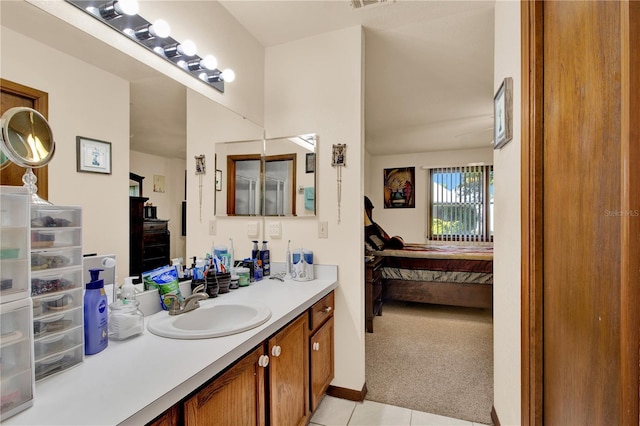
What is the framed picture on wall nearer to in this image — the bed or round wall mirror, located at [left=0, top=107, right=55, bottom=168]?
the bed

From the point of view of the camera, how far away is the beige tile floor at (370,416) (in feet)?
6.02

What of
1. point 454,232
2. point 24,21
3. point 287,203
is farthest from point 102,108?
point 454,232

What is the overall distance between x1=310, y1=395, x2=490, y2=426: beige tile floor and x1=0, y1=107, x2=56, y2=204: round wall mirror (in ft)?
6.12

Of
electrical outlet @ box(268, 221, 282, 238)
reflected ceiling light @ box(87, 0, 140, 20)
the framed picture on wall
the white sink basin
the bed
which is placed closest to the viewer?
the white sink basin

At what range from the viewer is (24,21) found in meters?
0.99

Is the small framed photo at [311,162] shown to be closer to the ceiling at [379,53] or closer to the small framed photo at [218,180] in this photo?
the small framed photo at [218,180]

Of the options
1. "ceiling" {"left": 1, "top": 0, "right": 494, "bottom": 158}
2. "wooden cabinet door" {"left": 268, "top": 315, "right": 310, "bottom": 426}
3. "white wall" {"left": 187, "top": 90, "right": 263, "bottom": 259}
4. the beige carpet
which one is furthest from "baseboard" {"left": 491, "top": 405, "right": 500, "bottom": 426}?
"ceiling" {"left": 1, "top": 0, "right": 494, "bottom": 158}

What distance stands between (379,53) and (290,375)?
240cm

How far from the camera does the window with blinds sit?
5820mm

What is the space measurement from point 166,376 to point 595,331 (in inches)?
47.0

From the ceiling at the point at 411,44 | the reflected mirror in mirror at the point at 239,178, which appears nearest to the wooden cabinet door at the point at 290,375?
the reflected mirror in mirror at the point at 239,178

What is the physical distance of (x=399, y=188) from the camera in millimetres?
6430

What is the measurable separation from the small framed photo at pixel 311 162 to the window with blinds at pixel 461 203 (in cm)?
466

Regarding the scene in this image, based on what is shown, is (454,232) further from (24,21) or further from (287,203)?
(24,21)
